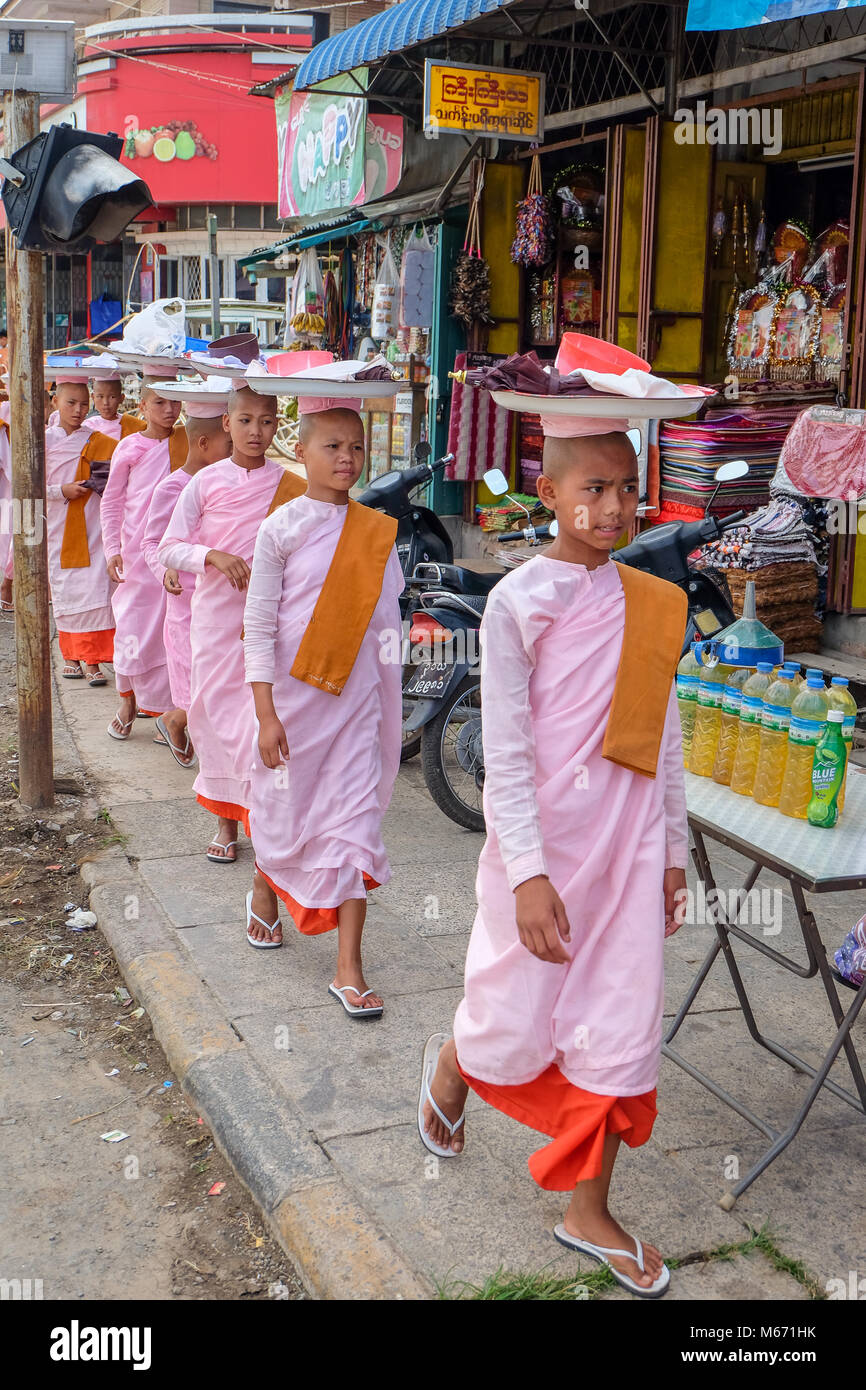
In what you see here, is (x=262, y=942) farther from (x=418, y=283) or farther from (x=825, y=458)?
(x=418, y=283)

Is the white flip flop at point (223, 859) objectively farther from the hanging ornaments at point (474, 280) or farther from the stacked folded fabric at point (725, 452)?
the hanging ornaments at point (474, 280)

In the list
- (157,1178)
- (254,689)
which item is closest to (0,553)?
(254,689)

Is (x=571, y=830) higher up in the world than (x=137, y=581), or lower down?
higher up

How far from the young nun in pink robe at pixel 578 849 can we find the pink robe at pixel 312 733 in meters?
1.33

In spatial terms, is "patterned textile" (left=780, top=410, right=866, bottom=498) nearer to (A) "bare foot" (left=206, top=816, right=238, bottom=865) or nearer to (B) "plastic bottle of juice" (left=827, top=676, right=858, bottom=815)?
(A) "bare foot" (left=206, top=816, right=238, bottom=865)

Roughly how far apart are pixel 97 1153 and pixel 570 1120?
141 centimetres

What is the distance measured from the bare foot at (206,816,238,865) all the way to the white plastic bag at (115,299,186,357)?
2.61 metres

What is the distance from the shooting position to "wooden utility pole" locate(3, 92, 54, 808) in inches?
228

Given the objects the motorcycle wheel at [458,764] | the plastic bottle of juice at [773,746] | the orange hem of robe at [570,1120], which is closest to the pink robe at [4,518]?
the motorcycle wheel at [458,764]

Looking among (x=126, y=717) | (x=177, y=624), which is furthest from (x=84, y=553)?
(x=177, y=624)

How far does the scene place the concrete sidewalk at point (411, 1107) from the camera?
2.86 m

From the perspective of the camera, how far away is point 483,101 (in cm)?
895
